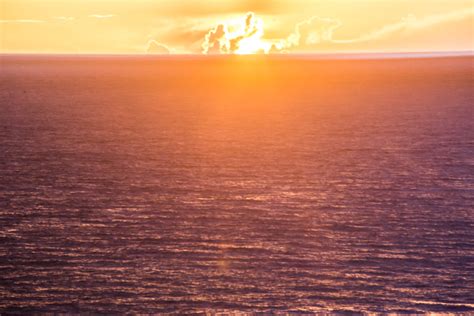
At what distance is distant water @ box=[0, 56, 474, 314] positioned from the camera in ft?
40.0

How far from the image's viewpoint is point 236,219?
16.8 metres

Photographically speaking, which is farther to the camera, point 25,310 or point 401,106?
point 401,106

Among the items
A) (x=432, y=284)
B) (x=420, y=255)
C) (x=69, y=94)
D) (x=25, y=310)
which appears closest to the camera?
Result: (x=25, y=310)

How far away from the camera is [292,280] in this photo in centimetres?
1280

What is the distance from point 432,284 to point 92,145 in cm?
1791

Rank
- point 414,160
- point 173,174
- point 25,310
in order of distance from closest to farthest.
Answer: point 25,310
point 173,174
point 414,160

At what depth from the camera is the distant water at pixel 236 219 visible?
12203mm

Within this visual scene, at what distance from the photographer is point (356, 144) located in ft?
93.2

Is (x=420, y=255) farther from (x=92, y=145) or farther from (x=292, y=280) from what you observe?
(x=92, y=145)

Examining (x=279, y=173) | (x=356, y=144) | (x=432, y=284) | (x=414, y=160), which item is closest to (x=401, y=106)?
(x=356, y=144)

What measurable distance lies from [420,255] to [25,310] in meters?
6.94

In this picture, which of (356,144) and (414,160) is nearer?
(414,160)

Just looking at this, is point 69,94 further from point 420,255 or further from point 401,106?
point 420,255

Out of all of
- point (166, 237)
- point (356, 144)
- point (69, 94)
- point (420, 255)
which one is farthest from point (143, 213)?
point (69, 94)
